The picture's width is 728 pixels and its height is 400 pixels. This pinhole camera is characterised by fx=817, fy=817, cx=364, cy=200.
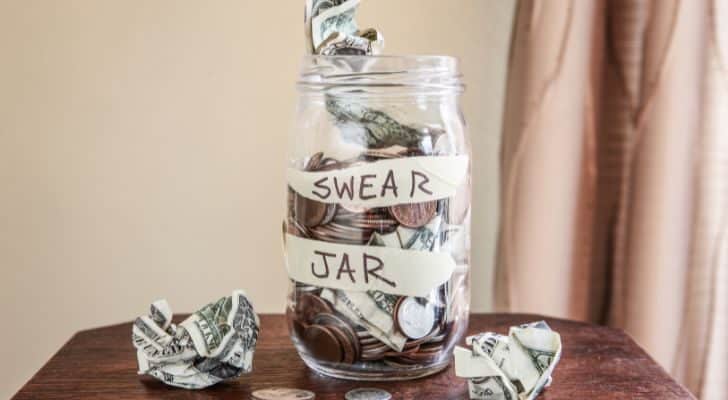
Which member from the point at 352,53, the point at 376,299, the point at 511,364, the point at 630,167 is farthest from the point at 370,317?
the point at 630,167

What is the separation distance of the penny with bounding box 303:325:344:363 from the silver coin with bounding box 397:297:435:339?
6 cm

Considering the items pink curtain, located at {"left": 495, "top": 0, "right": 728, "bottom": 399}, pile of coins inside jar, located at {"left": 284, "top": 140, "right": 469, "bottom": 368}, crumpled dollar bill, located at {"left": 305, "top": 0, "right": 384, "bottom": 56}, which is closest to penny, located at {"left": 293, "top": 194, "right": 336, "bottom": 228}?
pile of coins inside jar, located at {"left": 284, "top": 140, "right": 469, "bottom": 368}

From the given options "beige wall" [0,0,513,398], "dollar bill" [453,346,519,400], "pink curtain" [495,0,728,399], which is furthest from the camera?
"beige wall" [0,0,513,398]

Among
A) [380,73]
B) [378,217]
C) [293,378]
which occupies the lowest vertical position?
[293,378]

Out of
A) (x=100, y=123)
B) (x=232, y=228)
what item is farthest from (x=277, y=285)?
(x=100, y=123)

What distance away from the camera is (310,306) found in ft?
2.30

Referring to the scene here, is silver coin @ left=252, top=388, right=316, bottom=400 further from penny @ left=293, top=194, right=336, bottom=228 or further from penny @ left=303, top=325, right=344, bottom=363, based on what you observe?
penny @ left=293, top=194, right=336, bottom=228

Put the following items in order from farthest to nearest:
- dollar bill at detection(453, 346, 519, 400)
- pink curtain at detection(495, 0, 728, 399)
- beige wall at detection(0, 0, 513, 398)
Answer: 1. beige wall at detection(0, 0, 513, 398)
2. pink curtain at detection(495, 0, 728, 399)
3. dollar bill at detection(453, 346, 519, 400)

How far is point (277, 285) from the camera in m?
1.20

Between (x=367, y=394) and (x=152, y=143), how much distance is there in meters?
0.61

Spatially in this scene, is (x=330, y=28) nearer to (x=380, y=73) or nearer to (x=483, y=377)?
(x=380, y=73)

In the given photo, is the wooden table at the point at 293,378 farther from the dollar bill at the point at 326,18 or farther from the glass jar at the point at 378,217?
the dollar bill at the point at 326,18

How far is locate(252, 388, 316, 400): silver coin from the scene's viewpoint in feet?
2.17

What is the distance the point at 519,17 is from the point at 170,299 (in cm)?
63
